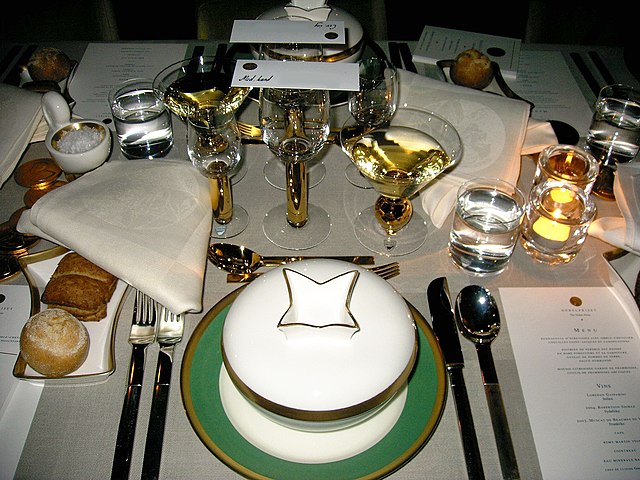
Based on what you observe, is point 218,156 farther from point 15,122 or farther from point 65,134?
point 15,122

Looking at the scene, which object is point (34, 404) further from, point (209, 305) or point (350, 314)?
point (350, 314)

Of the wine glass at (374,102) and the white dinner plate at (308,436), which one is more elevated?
the wine glass at (374,102)

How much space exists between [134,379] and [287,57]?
63cm

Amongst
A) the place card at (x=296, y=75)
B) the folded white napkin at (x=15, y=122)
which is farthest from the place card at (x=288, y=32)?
the folded white napkin at (x=15, y=122)

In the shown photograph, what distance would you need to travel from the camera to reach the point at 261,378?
48cm

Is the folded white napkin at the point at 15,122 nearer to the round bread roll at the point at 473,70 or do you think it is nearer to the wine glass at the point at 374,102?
the wine glass at the point at 374,102

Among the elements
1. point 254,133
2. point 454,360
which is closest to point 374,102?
→ point 254,133

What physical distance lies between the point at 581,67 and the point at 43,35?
1361mm

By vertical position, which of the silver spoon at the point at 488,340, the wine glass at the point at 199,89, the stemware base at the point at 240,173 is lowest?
the silver spoon at the point at 488,340

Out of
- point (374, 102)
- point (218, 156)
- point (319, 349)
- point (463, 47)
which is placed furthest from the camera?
point (463, 47)

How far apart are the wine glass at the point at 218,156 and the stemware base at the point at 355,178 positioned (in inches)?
7.7

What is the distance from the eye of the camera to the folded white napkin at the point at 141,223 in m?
0.71

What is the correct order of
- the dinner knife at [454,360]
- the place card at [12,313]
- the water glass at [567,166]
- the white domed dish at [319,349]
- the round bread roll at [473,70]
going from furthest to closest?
the round bread roll at [473,70] < the water glass at [567,166] < the place card at [12,313] < the dinner knife at [454,360] < the white domed dish at [319,349]

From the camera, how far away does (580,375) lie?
26.0 inches
